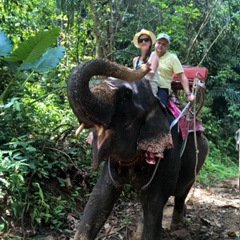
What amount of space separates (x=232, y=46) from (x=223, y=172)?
579 centimetres

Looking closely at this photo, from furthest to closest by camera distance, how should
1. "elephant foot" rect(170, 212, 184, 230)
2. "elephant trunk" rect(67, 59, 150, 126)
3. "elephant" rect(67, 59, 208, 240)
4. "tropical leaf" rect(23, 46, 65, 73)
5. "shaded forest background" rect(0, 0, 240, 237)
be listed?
"tropical leaf" rect(23, 46, 65, 73), "elephant foot" rect(170, 212, 184, 230), "shaded forest background" rect(0, 0, 240, 237), "elephant" rect(67, 59, 208, 240), "elephant trunk" rect(67, 59, 150, 126)

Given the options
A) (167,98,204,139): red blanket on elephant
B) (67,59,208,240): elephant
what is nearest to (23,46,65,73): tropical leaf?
(167,98,204,139): red blanket on elephant

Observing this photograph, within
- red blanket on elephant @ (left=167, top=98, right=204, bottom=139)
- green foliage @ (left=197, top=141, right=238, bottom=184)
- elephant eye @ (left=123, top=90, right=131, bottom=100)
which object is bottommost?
green foliage @ (left=197, top=141, right=238, bottom=184)

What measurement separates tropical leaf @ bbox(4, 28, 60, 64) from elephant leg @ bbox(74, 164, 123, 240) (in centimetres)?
197

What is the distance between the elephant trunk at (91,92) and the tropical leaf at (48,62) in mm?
2570

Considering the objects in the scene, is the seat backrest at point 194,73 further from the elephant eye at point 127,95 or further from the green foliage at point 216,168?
the green foliage at point 216,168

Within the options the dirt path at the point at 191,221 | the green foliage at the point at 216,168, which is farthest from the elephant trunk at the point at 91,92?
the green foliage at the point at 216,168

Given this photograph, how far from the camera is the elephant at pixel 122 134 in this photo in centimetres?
265

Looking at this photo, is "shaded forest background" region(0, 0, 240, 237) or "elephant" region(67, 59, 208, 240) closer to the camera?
"elephant" region(67, 59, 208, 240)

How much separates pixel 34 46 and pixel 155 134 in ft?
7.44

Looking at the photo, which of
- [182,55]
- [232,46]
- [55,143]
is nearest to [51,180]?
[55,143]

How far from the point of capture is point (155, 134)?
3225 millimetres

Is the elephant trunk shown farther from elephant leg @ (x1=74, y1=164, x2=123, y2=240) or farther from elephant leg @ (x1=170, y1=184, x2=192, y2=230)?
elephant leg @ (x1=170, y1=184, x2=192, y2=230)

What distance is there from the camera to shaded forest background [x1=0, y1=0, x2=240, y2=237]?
13.4 feet
